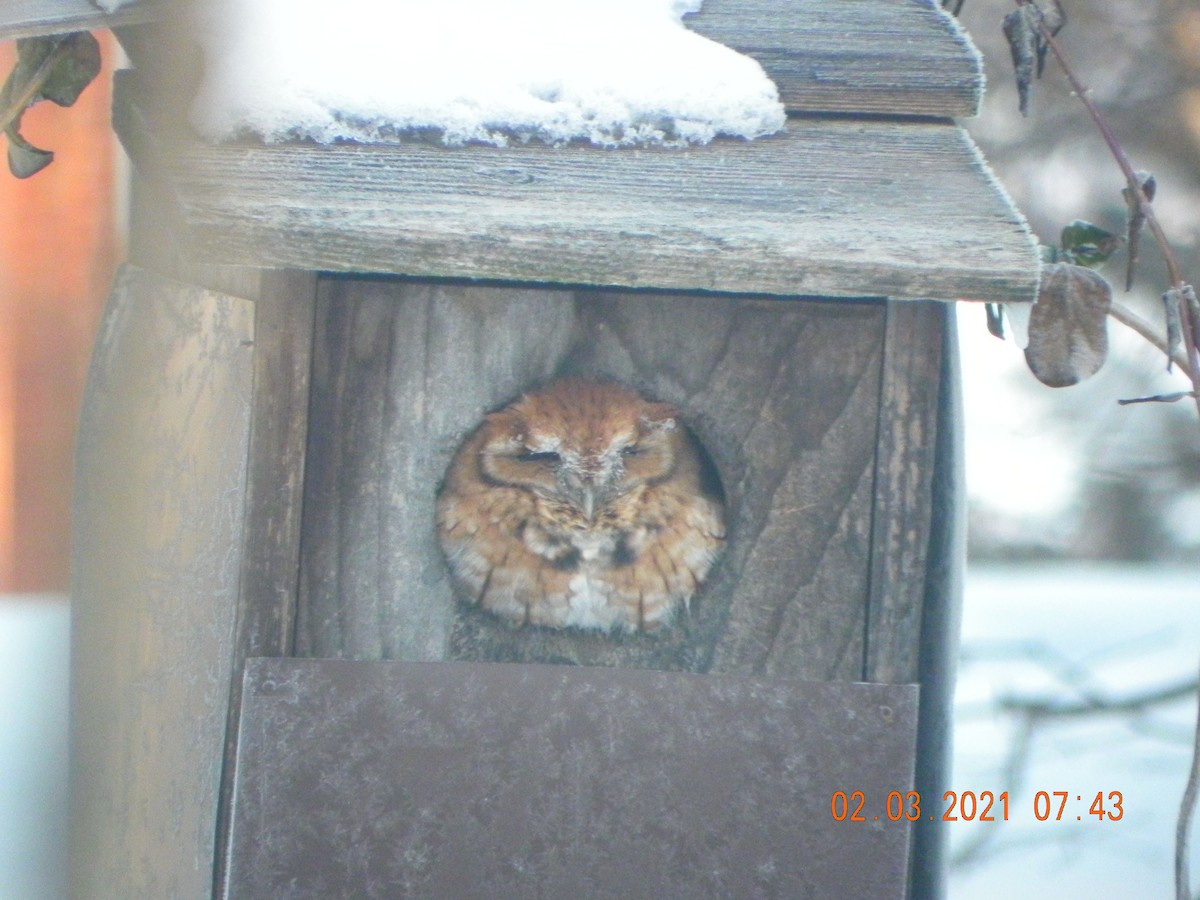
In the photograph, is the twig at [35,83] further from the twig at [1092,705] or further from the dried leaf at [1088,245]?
the twig at [1092,705]

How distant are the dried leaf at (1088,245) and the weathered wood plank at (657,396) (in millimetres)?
416

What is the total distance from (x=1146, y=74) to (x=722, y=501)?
2466 millimetres

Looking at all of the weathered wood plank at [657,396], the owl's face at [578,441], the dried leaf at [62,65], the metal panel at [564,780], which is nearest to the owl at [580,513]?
the owl's face at [578,441]

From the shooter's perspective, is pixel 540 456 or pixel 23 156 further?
pixel 540 456

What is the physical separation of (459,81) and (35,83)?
622 millimetres

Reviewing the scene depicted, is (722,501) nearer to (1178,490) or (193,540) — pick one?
(193,540)

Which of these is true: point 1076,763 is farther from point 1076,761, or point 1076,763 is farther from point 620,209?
point 620,209

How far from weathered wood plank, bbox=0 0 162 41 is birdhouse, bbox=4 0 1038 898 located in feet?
0.04

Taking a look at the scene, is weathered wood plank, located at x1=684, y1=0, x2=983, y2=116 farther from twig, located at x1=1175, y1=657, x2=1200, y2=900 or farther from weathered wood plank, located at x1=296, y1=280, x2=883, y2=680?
twig, located at x1=1175, y1=657, x2=1200, y2=900

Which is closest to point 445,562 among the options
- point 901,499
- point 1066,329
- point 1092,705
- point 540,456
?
point 540,456

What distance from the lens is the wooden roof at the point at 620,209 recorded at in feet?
4.40

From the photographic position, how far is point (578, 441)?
6.08 feet

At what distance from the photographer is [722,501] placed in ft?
6.48

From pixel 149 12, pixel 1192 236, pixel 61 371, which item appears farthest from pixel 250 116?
pixel 1192 236
